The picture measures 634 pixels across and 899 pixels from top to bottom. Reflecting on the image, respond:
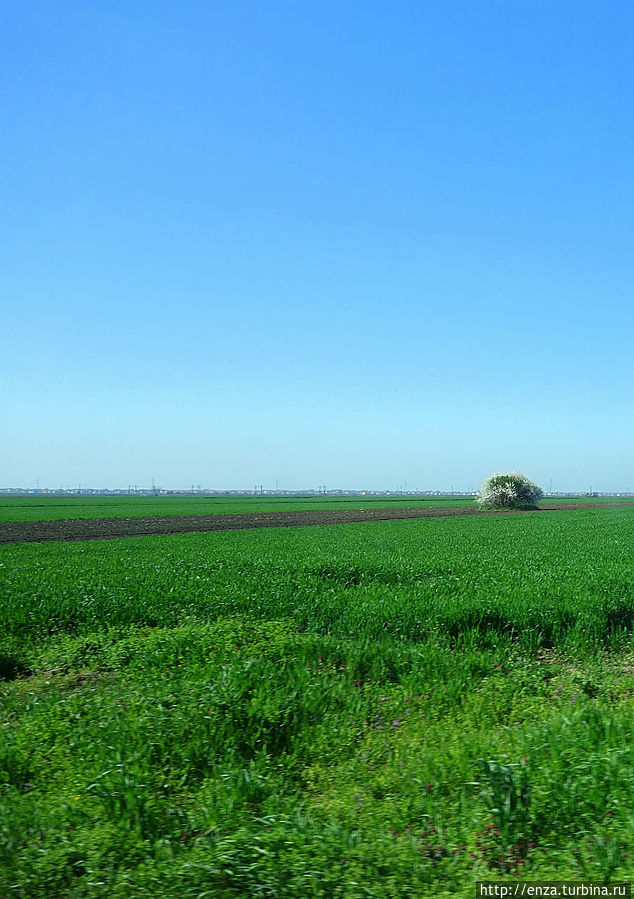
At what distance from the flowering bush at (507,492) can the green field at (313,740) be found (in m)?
73.0

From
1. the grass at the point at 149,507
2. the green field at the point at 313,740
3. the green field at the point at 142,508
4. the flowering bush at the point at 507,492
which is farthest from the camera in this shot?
the flowering bush at the point at 507,492

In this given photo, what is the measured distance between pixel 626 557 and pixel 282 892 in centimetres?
1895

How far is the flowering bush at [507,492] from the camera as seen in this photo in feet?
278

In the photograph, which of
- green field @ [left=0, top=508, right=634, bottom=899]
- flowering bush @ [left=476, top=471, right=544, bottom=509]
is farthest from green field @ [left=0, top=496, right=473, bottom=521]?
green field @ [left=0, top=508, right=634, bottom=899]

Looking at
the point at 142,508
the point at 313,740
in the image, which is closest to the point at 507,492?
the point at 142,508

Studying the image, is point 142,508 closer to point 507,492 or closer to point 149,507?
point 149,507

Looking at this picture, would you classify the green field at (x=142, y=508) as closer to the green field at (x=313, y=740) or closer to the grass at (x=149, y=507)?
the grass at (x=149, y=507)

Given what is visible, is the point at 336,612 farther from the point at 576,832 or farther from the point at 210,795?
the point at 576,832

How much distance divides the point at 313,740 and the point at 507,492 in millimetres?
81513

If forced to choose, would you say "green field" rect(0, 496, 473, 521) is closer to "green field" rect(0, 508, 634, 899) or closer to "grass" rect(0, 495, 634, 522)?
"grass" rect(0, 495, 634, 522)

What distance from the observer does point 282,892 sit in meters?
4.29

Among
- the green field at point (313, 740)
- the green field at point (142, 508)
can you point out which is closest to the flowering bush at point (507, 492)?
the green field at point (142, 508)

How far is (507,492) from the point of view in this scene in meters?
84.2

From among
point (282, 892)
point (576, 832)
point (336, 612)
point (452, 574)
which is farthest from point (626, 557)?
point (282, 892)
